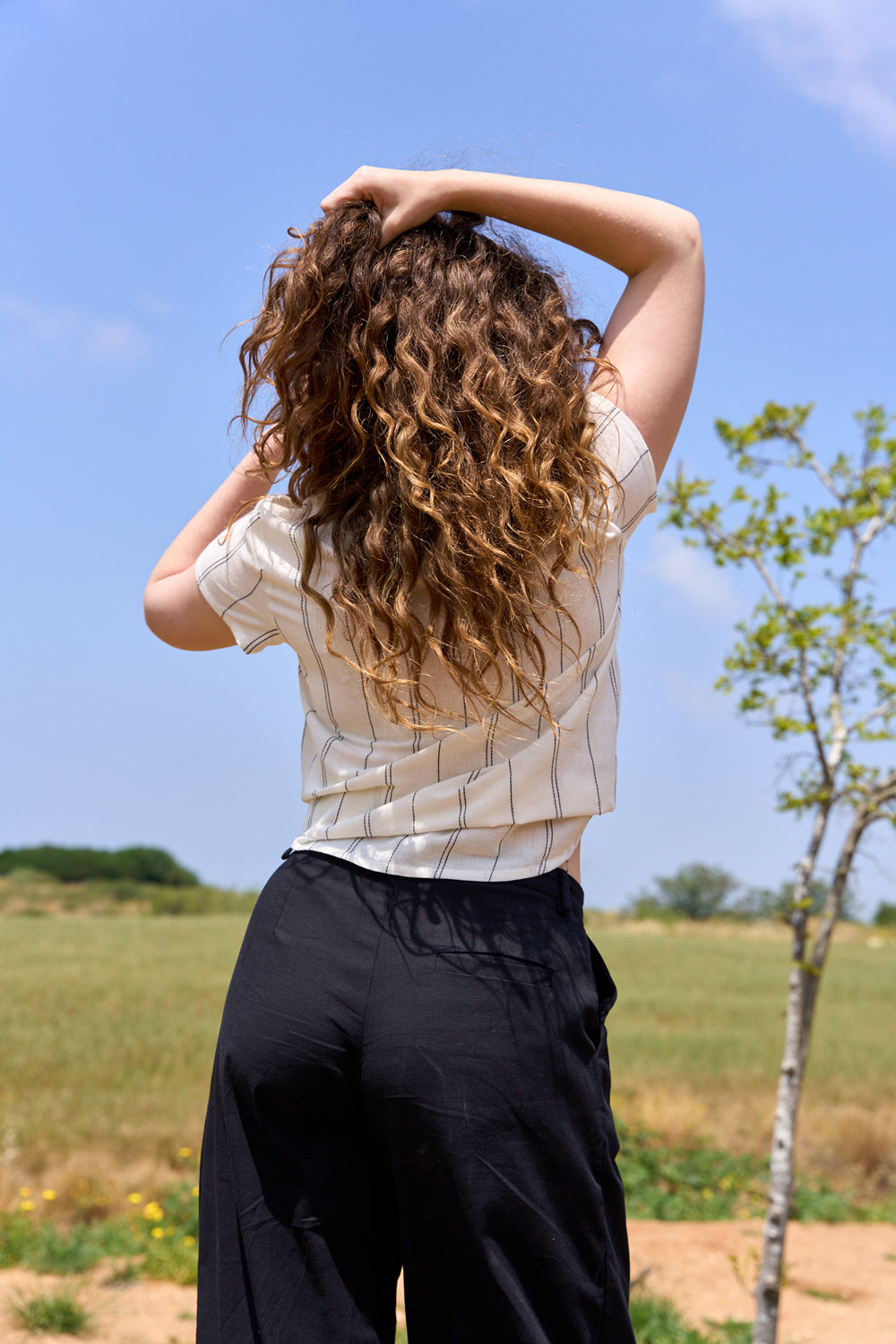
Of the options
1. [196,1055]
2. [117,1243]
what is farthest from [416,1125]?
[196,1055]

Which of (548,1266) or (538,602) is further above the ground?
(538,602)

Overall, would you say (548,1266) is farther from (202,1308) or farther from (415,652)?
(415,652)

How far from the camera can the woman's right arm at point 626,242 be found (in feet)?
3.59

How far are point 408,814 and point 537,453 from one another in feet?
1.25

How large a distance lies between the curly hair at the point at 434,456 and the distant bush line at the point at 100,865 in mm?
19220

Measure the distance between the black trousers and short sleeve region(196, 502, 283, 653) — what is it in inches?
11.3

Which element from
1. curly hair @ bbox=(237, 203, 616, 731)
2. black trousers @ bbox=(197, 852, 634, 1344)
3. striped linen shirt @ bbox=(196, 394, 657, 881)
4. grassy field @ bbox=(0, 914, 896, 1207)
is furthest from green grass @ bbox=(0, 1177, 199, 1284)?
curly hair @ bbox=(237, 203, 616, 731)

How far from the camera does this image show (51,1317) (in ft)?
11.5

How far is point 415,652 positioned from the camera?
3.27 ft

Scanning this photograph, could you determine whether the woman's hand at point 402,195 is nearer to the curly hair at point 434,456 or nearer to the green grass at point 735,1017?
the curly hair at point 434,456

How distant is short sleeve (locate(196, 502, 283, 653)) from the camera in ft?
3.59

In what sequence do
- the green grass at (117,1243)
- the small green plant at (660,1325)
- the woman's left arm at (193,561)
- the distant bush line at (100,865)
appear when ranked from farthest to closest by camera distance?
the distant bush line at (100,865), the green grass at (117,1243), the small green plant at (660,1325), the woman's left arm at (193,561)

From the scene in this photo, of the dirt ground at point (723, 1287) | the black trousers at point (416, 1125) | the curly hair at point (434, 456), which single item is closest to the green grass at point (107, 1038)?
the dirt ground at point (723, 1287)

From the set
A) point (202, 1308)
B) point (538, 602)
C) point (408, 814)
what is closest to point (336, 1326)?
point (202, 1308)
